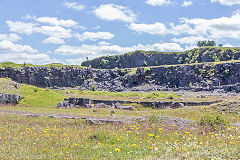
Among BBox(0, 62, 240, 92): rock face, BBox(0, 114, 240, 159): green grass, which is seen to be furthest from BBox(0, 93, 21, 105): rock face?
BBox(0, 62, 240, 92): rock face

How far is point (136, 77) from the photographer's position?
139 m

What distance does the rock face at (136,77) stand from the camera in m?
105

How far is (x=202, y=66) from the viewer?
117500 mm

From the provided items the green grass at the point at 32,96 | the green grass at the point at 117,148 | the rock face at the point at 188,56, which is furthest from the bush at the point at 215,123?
the rock face at the point at 188,56

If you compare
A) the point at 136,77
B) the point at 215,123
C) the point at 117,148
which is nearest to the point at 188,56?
the point at 136,77

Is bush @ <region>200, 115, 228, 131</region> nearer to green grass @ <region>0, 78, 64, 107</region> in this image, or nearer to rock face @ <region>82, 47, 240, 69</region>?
green grass @ <region>0, 78, 64, 107</region>

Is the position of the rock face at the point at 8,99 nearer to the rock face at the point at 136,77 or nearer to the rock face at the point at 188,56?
the rock face at the point at 136,77

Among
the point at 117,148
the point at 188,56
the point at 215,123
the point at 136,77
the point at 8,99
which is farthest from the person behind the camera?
the point at 188,56

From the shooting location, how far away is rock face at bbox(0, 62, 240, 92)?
105250mm

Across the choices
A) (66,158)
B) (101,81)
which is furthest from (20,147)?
(101,81)

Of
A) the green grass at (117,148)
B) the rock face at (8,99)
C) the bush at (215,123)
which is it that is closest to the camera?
the green grass at (117,148)

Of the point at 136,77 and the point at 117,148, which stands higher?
the point at 136,77

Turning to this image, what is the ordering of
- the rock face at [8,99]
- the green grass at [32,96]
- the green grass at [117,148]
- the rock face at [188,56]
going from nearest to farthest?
the green grass at [117,148]
the rock face at [8,99]
the green grass at [32,96]
the rock face at [188,56]

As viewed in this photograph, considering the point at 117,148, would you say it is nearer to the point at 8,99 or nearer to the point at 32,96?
the point at 8,99
